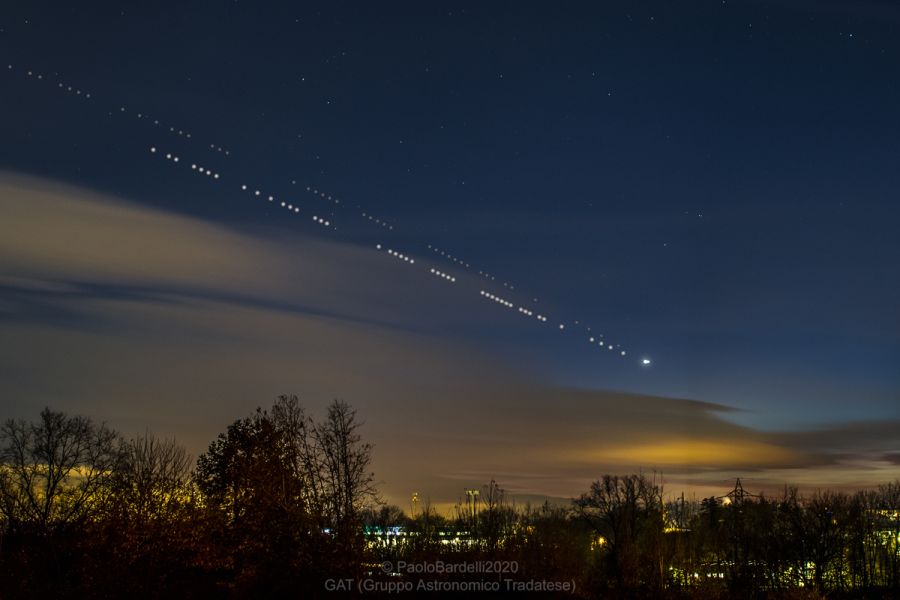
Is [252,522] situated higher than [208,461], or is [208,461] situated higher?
[208,461]

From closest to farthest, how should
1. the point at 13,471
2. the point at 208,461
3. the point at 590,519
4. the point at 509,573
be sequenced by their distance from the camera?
the point at 208,461 < the point at 509,573 < the point at 13,471 < the point at 590,519

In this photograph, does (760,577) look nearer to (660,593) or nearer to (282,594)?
(660,593)

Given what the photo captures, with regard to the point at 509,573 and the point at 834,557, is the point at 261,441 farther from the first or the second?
the point at 834,557

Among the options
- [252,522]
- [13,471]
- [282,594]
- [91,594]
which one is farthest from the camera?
[13,471]

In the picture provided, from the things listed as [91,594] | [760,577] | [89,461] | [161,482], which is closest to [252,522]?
[161,482]

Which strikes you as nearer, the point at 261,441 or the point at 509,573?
the point at 261,441

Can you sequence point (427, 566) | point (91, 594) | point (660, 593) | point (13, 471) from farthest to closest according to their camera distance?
1. point (660, 593)
2. point (13, 471)
3. point (427, 566)
4. point (91, 594)

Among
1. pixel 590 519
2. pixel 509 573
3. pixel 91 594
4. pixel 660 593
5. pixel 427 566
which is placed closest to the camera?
pixel 91 594

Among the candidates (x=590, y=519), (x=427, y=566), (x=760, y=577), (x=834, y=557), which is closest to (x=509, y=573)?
(x=427, y=566)

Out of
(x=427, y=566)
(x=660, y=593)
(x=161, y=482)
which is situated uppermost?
(x=161, y=482)
